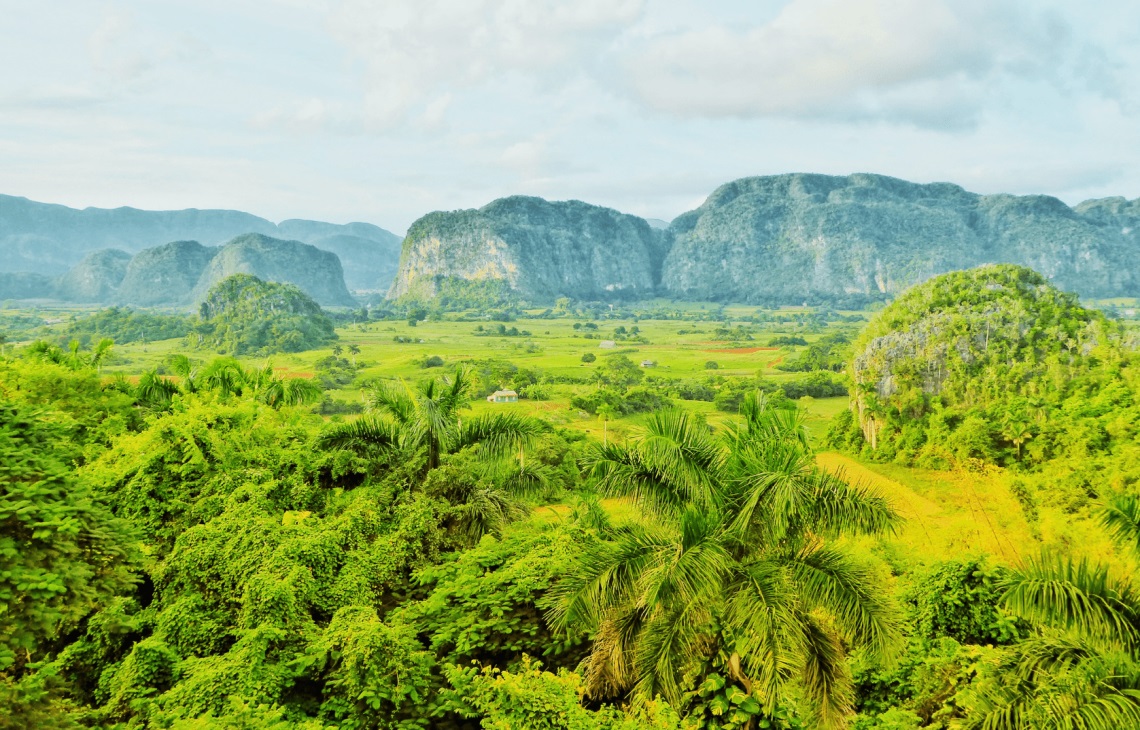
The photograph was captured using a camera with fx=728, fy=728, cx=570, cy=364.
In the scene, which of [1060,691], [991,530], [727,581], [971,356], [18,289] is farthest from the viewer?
[18,289]

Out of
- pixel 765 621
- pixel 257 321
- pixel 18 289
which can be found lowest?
pixel 257 321

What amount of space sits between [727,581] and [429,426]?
549 centimetres

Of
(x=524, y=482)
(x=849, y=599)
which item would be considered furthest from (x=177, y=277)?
(x=849, y=599)

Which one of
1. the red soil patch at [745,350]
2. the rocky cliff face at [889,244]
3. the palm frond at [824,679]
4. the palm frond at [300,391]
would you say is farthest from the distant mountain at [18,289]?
the palm frond at [824,679]

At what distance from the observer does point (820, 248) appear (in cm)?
18188

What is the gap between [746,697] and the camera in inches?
238

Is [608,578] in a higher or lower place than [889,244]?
lower

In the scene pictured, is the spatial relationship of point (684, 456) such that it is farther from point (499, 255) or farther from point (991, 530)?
point (499, 255)

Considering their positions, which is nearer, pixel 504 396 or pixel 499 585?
pixel 499 585

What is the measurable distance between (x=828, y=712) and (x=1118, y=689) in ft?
6.45

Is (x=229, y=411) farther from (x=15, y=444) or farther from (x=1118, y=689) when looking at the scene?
(x=1118, y=689)

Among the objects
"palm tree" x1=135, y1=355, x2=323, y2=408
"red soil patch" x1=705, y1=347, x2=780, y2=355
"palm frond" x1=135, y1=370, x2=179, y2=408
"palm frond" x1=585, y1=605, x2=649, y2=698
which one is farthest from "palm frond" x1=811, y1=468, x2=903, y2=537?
"red soil patch" x1=705, y1=347, x2=780, y2=355

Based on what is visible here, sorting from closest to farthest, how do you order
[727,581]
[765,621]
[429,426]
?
[765,621], [727,581], [429,426]

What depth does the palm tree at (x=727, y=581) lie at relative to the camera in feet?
18.8
